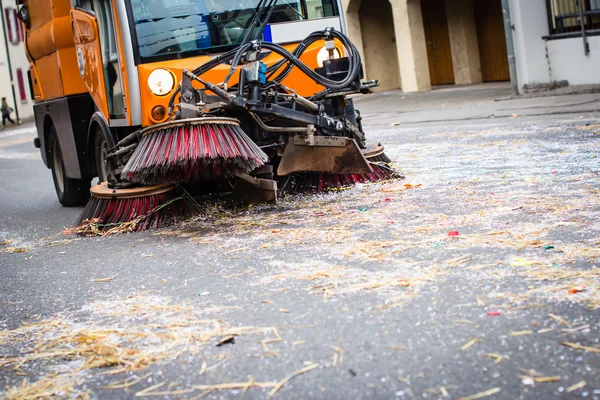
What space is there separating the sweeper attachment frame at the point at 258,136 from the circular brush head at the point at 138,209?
0.12 m

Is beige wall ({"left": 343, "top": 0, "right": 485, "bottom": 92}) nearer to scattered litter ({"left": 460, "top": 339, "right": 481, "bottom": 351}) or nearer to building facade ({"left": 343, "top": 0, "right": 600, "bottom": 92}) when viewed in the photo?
building facade ({"left": 343, "top": 0, "right": 600, "bottom": 92})

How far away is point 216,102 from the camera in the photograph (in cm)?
771

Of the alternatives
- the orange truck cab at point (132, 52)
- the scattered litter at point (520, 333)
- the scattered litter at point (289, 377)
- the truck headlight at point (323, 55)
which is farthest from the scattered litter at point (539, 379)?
the truck headlight at point (323, 55)

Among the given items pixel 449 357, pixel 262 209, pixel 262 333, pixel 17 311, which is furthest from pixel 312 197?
pixel 449 357

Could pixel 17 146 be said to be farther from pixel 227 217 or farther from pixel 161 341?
pixel 161 341

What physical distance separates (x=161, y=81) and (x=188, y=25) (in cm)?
64

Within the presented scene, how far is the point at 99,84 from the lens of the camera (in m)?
8.81

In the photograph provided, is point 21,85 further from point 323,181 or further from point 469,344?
point 469,344

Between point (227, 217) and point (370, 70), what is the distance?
22939 mm

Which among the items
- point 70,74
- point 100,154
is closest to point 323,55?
point 100,154

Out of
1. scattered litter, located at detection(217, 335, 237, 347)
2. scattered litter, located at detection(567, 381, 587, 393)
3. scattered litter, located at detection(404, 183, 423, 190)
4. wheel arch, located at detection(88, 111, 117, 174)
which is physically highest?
wheel arch, located at detection(88, 111, 117, 174)

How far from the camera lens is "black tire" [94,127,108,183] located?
9227 mm

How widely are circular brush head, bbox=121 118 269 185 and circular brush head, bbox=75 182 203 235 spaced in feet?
0.99

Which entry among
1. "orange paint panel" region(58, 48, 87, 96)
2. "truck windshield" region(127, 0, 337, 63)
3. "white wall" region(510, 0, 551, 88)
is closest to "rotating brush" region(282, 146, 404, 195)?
"truck windshield" region(127, 0, 337, 63)
